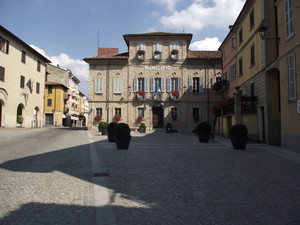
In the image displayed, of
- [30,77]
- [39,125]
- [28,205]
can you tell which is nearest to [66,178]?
[28,205]

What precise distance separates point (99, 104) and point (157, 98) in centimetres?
668

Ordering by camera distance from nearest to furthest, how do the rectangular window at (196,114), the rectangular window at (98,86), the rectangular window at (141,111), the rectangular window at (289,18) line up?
the rectangular window at (289,18)
the rectangular window at (196,114)
the rectangular window at (141,111)
the rectangular window at (98,86)

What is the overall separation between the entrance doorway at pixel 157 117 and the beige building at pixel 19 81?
14508 mm

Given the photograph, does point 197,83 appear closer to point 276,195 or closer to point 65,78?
point 276,195

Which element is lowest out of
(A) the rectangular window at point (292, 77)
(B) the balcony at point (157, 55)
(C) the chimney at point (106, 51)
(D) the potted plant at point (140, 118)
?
(D) the potted plant at point (140, 118)

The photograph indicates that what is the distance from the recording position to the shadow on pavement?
353 centimetres

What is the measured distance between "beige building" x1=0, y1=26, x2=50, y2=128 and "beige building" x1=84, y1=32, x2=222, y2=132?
7585mm

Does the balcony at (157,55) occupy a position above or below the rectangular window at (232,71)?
above

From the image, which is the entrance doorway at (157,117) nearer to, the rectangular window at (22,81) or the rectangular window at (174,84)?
the rectangular window at (174,84)

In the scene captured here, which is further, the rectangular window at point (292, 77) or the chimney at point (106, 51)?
the chimney at point (106, 51)

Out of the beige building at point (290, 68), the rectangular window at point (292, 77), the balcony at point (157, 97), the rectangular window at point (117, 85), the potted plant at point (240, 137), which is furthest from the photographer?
the rectangular window at point (117, 85)

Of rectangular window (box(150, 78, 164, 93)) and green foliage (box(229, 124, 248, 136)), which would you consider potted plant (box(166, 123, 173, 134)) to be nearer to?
rectangular window (box(150, 78, 164, 93))

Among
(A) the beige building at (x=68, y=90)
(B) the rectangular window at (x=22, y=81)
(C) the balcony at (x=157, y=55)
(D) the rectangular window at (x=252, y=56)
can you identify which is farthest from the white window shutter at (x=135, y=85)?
(A) the beige building at (x=68, y=90)

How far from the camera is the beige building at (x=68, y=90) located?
164 feet
